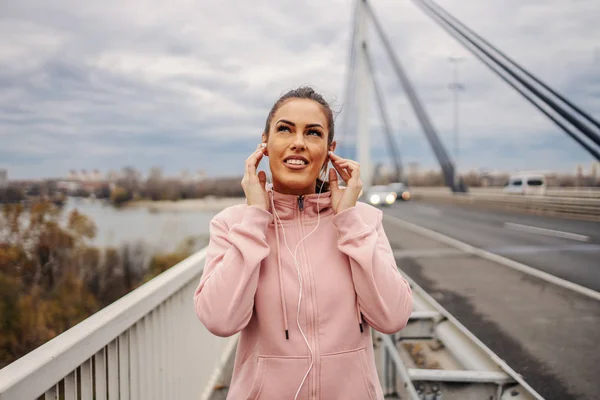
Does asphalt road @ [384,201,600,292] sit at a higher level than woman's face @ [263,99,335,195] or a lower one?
lower

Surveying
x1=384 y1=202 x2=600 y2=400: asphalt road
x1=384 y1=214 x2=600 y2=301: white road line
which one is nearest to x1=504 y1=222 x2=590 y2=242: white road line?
x1=384 y1=202 x2=600 y2=400: asphalt road

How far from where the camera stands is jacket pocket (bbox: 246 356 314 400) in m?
1.40

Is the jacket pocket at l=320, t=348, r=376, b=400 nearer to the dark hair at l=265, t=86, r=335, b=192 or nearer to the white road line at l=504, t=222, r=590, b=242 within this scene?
the dark hair at l=265, t=86, r=335, b=192

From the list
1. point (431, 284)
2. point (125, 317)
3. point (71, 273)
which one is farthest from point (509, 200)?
point (71, 273)

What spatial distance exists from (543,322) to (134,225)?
75.5m

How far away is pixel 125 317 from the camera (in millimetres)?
1925

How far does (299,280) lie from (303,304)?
0.24 ft

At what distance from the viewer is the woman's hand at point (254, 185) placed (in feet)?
4.95

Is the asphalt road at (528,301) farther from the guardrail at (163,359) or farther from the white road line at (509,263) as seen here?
the guardrail at (163,359)

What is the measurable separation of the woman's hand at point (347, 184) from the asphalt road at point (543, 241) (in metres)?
6.12

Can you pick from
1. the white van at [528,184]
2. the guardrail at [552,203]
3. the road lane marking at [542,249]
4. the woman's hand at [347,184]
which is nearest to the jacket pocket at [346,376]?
the woman's hand at [347,184]

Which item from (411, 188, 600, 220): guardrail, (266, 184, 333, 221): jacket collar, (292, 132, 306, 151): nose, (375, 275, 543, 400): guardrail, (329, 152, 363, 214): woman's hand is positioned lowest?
(411, 188, 600, 220): guardrail

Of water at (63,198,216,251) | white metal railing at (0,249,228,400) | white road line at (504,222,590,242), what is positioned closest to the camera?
white metal railing at (0,249,228,400)

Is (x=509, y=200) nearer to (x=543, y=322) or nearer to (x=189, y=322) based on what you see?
(x=543, y=322)
